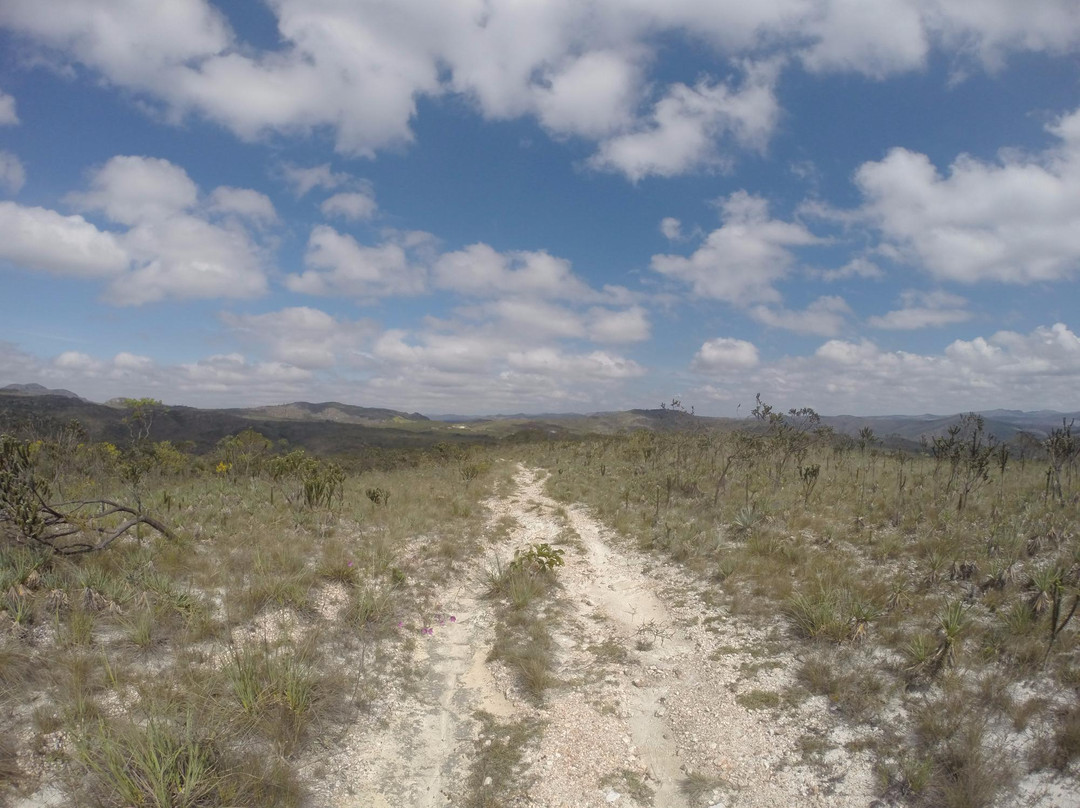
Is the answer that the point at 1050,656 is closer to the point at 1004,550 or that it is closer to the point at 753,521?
the point at 1004,550

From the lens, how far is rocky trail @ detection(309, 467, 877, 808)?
16.1ft

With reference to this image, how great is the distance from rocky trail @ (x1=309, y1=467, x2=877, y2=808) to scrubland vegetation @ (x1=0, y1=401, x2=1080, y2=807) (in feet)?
1.10

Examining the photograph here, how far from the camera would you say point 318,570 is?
8.60 m

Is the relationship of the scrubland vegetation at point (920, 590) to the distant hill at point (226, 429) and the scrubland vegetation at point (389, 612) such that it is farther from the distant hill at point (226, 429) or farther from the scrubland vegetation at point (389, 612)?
the distant hill at point (226, 429)

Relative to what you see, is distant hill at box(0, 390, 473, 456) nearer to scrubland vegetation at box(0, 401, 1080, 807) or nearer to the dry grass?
scrubland vegetation at box(0, 401, 1080, 807)

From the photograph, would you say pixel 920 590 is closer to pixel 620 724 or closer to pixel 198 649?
pixel 620 724

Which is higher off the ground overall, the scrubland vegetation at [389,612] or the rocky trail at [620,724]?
the scrubland vegetation at [389,612]

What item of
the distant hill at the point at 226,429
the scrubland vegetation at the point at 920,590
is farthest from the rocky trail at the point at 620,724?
the distant hill at the point at 226,429


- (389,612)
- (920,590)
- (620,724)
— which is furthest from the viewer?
(389,612)

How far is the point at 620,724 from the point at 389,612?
3.93 m

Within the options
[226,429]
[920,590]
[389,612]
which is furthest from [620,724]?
[226,429]

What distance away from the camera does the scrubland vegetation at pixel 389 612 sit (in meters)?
4.57

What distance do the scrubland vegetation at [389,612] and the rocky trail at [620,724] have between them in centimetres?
33

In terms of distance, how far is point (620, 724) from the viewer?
5.94 m
